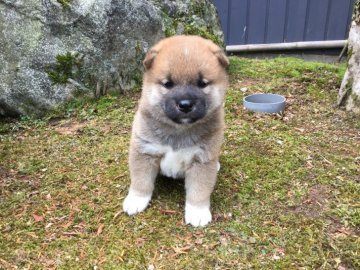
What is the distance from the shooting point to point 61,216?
10.3 feet

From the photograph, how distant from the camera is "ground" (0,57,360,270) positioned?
2744 mm

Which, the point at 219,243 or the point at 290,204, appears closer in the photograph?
the point at 219,243

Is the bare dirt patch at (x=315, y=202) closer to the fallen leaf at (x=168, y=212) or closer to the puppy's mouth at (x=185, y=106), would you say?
the fallen leaf at (x=168, y=212)

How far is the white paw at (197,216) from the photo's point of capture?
296 centimetres

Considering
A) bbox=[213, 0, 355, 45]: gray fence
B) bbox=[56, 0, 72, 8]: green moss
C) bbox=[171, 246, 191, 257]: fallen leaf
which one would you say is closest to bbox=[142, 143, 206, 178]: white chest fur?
bbox=[171, 246, 191, 257]: fallen leaf

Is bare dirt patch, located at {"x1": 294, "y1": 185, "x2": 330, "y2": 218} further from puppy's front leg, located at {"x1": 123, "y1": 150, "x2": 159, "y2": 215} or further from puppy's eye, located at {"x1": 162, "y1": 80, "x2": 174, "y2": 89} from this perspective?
puppy's eye, located at {"x1": 162, "y1": 80, "x2": 174, "y2": 89}

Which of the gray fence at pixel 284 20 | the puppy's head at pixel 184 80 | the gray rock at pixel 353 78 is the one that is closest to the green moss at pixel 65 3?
the puppy's head at pixel 184 80

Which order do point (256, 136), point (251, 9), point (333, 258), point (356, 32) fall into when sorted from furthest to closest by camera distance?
1. point (251, 9)
2. point (356, 32)
3. point (256, 136)
4. point (333, 258)

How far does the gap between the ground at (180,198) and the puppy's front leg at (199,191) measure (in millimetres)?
83

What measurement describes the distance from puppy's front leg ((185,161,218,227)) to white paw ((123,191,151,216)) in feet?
1.06

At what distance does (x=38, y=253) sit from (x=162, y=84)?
1.36m

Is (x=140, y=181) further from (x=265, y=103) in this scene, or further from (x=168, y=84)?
(x=265, y=103)

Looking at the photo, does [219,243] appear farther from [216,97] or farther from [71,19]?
[71,19]

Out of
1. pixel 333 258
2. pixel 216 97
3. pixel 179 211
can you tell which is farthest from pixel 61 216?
pixel 333 258
